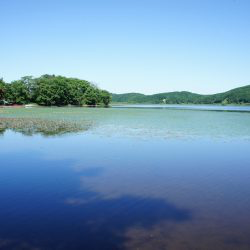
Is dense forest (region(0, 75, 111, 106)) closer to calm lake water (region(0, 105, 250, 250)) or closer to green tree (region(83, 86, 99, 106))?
green tree (region(83, 86, 99, 106))

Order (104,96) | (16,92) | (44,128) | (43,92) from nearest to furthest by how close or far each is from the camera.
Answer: (44,128), (16,92), (43,92), (104,96)

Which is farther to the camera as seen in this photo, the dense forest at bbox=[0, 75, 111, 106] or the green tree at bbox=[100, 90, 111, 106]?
the green tree at bbox=[100, 90, 111, 106]

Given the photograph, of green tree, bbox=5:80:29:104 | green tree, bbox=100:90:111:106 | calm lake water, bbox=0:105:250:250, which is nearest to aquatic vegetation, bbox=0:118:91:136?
calm lake water, bbox=0:105:250:250

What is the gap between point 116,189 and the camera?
879cm

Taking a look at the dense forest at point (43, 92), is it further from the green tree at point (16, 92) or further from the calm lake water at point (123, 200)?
the calm lake water at point (123, 200)

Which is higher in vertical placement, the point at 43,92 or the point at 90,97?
the point at 43,92

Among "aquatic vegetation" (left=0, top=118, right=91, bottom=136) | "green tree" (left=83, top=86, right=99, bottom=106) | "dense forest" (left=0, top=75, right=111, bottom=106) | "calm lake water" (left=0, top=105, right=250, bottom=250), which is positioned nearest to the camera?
"calm lake water" (left=0, top=105, right=250, bottom=250)

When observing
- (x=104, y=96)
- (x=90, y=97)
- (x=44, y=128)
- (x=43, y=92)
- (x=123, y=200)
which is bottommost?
(x=123, y=200)

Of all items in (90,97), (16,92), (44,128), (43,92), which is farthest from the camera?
(90,97)

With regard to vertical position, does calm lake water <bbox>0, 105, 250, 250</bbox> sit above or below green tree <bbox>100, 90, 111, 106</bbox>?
below

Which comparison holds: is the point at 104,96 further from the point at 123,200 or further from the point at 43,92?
the point at 123,200

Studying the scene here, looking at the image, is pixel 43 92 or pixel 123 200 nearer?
pixel 123 200

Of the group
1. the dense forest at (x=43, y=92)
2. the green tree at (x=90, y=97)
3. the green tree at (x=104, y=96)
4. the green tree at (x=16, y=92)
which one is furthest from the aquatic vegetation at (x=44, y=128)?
the green tree at (x=104, y=96)

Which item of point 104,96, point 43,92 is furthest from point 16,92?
point 104,96
